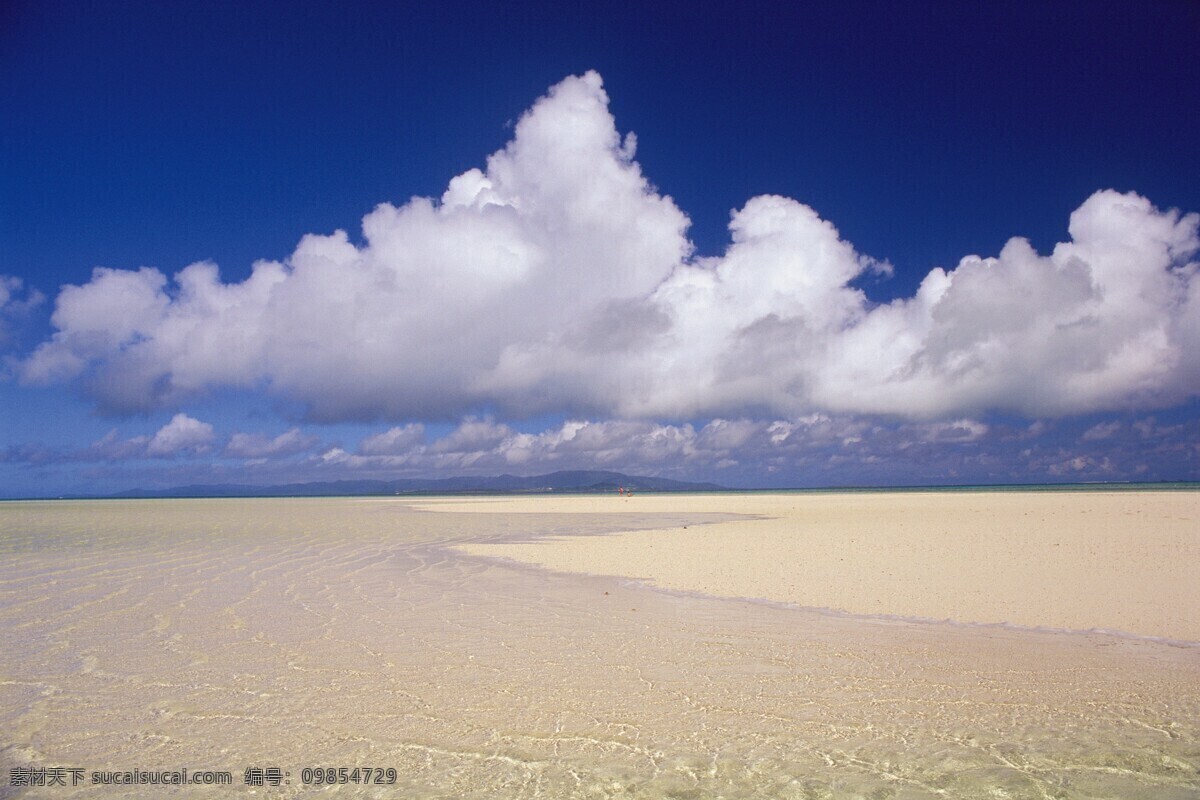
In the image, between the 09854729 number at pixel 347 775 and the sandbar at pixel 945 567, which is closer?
the 09854729 number at pixel 347 775

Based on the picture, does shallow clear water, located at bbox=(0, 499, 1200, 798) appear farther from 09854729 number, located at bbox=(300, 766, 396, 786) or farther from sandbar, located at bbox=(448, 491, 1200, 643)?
sandbar, located at bbox=(448, 491, 1200, 643)

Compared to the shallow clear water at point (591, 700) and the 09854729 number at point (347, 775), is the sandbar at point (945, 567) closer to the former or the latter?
the shallow clear water at point (591, 700)

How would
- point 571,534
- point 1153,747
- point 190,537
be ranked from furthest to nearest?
point 571,534 < point 190,537 < point 1153,747

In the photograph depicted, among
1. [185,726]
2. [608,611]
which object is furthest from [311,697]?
[608,611]

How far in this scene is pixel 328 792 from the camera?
523cm

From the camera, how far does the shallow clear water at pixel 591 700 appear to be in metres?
5.42

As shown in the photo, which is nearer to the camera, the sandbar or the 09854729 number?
the 09854729 number

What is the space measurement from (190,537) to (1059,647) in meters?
29.4

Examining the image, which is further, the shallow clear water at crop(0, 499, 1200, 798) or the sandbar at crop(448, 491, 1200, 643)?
the sandbar at crop(448, 491, 1200, 643)

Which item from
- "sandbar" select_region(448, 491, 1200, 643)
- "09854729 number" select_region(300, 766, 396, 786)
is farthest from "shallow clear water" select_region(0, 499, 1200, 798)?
"sandbar" select_region(448, 491, 1200, 643)

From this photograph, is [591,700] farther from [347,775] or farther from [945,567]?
[945,567]

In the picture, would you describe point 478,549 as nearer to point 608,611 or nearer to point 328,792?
point 608,611

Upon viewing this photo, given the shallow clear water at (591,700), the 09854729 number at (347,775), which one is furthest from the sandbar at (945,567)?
the 09854729 number at (347,775)

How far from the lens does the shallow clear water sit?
542 centimetres
